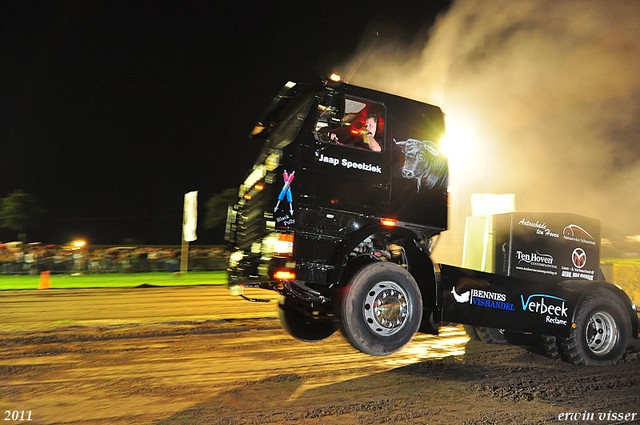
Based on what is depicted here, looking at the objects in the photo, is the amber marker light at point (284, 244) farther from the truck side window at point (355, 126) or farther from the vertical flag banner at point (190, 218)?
the vertical flag banner at point (190, 218)

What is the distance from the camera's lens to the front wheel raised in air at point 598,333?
6.16 meters

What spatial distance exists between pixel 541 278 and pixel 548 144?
812 centimetres

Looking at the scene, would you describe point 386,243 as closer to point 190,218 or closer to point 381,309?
point 381,309

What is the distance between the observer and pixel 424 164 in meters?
5.89

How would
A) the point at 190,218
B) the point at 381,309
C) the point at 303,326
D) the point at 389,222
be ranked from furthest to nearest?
the point at 190,218, the point at 303,326, the point at 389,222, the point at 381,309

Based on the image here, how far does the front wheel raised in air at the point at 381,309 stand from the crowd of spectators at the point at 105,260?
74.0 ft

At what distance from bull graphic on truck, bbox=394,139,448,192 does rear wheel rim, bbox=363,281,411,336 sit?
1274mm

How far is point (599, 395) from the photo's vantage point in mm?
4797

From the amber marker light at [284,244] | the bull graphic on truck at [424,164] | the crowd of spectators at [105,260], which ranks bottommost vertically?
the crowd of spectators at [105,260]

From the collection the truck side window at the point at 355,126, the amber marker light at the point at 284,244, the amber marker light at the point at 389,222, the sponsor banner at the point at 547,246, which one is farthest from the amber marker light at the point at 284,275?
the sponsor banner at the point at 547,246

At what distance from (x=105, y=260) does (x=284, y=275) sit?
2252cm

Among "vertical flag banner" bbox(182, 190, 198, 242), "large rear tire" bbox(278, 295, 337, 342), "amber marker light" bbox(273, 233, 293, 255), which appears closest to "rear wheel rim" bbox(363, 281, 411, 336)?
"amber marker light" bbox(273, 233, 293, 255)

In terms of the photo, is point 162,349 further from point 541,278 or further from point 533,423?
point 541,278

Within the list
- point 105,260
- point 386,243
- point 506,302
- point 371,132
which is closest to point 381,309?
point 386,243
